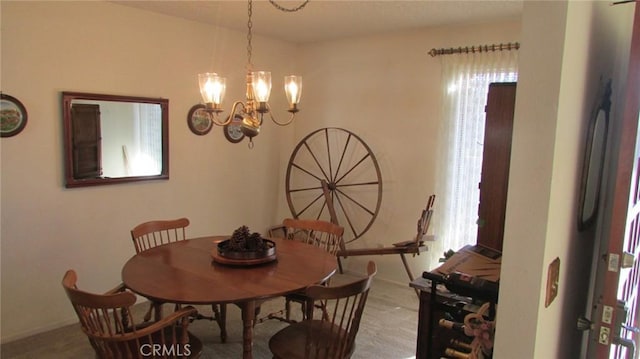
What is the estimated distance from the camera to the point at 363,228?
4.35 m

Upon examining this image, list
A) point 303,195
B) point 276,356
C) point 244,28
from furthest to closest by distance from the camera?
point 303,195 < point 244,28 < point 276,356

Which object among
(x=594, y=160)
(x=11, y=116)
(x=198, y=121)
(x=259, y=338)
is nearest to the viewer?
(x=594, y=160)

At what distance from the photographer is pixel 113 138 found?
3254mm

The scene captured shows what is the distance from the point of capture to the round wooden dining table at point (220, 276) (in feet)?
6.48

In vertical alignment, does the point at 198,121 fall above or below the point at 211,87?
below

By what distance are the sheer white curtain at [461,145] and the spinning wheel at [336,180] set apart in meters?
0.62

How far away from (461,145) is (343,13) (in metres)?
1.50

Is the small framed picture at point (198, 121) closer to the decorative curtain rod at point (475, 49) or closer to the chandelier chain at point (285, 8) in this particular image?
the chandelier chain at point (285, 8)

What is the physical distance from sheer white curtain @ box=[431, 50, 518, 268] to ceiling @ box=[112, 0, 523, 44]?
37 centimetres

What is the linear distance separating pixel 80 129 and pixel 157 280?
1.59 m

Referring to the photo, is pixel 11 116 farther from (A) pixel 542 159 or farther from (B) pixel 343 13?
(A) pixel 542 159

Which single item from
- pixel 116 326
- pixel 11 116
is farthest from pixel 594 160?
pixel 11 116

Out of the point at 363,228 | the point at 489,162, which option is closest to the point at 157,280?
the point at 489,162

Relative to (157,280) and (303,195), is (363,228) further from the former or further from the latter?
(157,280)
